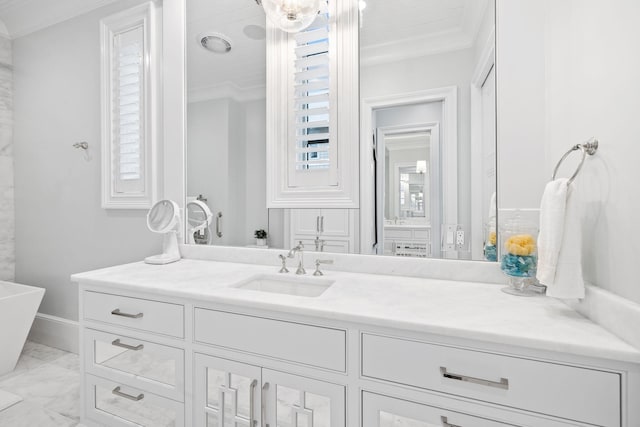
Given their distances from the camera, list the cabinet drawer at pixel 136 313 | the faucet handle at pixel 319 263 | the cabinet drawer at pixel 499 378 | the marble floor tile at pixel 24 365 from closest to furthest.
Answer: the cabinet drawer at pixel 499 378 < the cabinet drawer at pixel 136 313 < the faucet handle at pixel 319 263 < the marble floor tile at pixel 24 365

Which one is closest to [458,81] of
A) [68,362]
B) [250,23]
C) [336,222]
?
[336,222]

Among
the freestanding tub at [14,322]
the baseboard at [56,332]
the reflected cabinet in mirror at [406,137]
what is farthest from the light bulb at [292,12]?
the baseboard at [56,332]

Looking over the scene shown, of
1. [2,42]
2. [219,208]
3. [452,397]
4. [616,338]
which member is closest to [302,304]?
[452,397]

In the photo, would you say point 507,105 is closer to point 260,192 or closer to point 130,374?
point 260,192

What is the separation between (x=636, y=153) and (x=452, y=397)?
2.50ft

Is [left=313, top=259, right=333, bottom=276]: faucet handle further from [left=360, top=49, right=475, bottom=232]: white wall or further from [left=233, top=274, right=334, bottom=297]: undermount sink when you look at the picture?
[left=360, top=49, right=475, bottom=232]: white wall

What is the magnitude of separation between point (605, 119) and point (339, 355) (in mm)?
1017

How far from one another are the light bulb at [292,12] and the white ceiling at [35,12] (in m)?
1.45

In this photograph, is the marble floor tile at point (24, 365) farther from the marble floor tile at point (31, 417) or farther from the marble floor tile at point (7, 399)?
the marble floor tile at point (31, 417)

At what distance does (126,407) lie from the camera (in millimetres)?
1351

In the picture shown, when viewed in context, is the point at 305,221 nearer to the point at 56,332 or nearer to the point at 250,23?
the point at 250,23

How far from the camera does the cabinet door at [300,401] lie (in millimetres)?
955

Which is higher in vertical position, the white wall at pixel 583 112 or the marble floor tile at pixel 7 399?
the white wall at pixel 583 112

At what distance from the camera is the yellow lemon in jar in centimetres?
109
